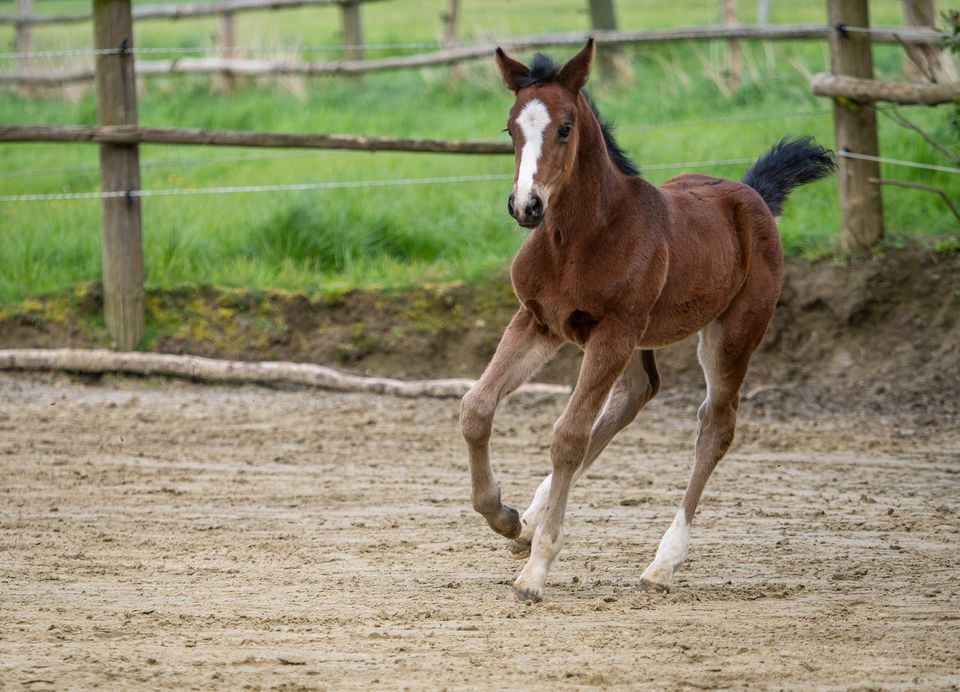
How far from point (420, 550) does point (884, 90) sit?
16.9 feet

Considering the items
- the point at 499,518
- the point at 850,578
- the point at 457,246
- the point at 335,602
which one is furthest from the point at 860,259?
the point at 335,602

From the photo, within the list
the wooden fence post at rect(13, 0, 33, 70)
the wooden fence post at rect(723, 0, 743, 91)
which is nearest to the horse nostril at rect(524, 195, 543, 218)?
the wooden fence post at rect(723, 0, 743, 91)

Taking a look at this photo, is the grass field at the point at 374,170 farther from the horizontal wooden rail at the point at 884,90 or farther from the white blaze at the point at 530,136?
the white blaze at the point at 530,136

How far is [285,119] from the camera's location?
12367 millimetres

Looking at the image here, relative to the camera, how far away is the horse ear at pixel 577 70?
4.31 m

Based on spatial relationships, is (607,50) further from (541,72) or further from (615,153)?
(541,72)

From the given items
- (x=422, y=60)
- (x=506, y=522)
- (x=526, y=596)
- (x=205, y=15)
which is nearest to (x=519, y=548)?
(x=506, y=522)

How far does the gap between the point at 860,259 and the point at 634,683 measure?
236 inches

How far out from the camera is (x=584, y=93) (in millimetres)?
4621

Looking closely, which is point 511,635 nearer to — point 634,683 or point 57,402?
point 634,683

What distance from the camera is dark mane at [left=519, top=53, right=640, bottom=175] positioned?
436 centimetres

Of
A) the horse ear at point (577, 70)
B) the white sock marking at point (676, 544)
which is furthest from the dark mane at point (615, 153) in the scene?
the white sock marking at point (676, 544)

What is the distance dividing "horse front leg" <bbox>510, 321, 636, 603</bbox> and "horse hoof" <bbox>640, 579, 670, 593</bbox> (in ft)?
1.25

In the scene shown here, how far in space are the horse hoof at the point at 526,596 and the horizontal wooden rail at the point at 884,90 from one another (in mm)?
5292
